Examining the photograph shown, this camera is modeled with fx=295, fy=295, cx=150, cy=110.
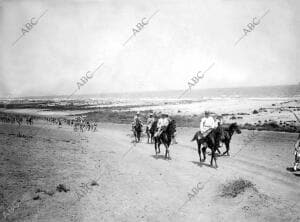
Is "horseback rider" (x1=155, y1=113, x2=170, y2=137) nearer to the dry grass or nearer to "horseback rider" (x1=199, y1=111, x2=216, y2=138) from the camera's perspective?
"horseback rider" (x1=199, y1=111, x2=216, y2=138)

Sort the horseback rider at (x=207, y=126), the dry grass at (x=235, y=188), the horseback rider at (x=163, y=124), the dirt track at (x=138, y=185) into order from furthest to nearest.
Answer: the horseback rider at (x=163, y=124) < the horseback rider at (x=207, y=126) < the dry grass at (x=235, y=188) < the dirt track at (x=138, y=185)

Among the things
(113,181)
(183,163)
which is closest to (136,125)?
(183,163)

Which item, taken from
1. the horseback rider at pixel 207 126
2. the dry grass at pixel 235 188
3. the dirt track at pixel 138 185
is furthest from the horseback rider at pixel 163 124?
the dry grass at pixel 235 188

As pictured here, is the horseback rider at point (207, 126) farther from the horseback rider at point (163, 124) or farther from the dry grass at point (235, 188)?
the dry grass at point (235, 188)

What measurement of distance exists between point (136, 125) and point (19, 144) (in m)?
8.98

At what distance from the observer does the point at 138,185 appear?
466 inches

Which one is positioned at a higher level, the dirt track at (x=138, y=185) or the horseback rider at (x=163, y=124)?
the horseback rider at (x=163, y=124)

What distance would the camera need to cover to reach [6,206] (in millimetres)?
9125

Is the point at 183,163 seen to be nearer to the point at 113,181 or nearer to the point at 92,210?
the point at 113,181

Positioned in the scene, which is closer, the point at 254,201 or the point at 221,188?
the point at 254,201

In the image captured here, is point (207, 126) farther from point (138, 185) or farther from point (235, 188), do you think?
point (138, 185)

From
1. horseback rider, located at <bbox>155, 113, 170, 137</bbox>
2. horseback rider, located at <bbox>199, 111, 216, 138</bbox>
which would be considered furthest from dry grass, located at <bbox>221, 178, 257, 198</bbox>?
horseback rider, located at <bbox>155, 113, 170, 137</bbox>

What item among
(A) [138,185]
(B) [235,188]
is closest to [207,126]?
(B) [235,188]

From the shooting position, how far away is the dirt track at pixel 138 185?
938cm
